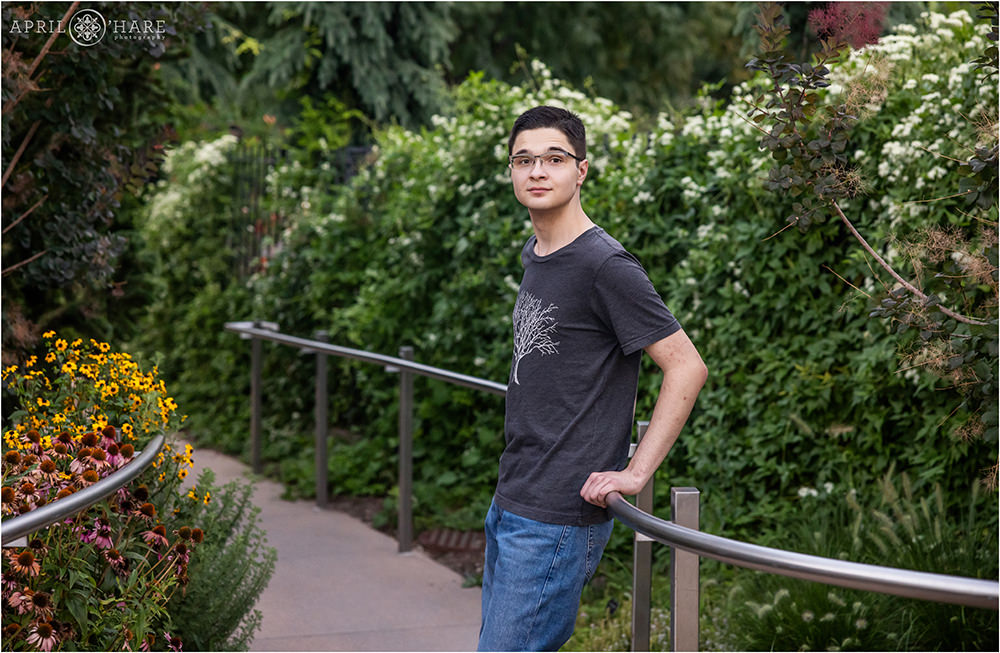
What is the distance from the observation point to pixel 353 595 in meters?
4.68

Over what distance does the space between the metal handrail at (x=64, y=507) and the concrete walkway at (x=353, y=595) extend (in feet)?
3.86

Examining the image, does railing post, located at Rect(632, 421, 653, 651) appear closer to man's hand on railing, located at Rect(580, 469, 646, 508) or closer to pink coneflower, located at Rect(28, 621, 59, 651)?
man's hand on railing, located at Rect(580, 469, 646, 508)

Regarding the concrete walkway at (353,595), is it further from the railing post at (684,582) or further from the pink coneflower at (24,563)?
the railing post at (684,582)

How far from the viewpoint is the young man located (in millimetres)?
2242

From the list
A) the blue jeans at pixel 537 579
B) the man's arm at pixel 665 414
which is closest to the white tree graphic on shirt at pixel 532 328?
the man's arm at pixel 665 414

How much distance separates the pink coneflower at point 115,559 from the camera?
2.89 metres

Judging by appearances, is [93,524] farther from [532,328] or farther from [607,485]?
[607,485]

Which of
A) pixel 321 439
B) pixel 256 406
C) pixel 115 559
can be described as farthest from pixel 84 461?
pixel 256 406

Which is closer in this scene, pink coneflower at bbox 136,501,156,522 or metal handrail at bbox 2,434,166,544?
metal handrail at bbox 2,434,166,544

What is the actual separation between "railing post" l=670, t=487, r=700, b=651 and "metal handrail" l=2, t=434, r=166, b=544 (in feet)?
4.05

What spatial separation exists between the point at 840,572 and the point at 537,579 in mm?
785

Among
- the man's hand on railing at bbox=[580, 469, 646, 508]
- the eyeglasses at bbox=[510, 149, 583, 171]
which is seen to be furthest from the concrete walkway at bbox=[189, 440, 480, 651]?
the eyeglasses at bbox=[510, 149, 583, 171]

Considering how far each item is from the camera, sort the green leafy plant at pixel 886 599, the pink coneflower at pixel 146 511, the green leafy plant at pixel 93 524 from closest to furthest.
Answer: the green leafy plant at pixel 93 524 → the pink coneflower at pixel 146 511 → the green leafy plant at pixel 886 599

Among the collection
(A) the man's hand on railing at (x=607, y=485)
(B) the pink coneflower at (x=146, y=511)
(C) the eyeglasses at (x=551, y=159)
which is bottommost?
(B) the pink coneflower at (x=146, y=511)
